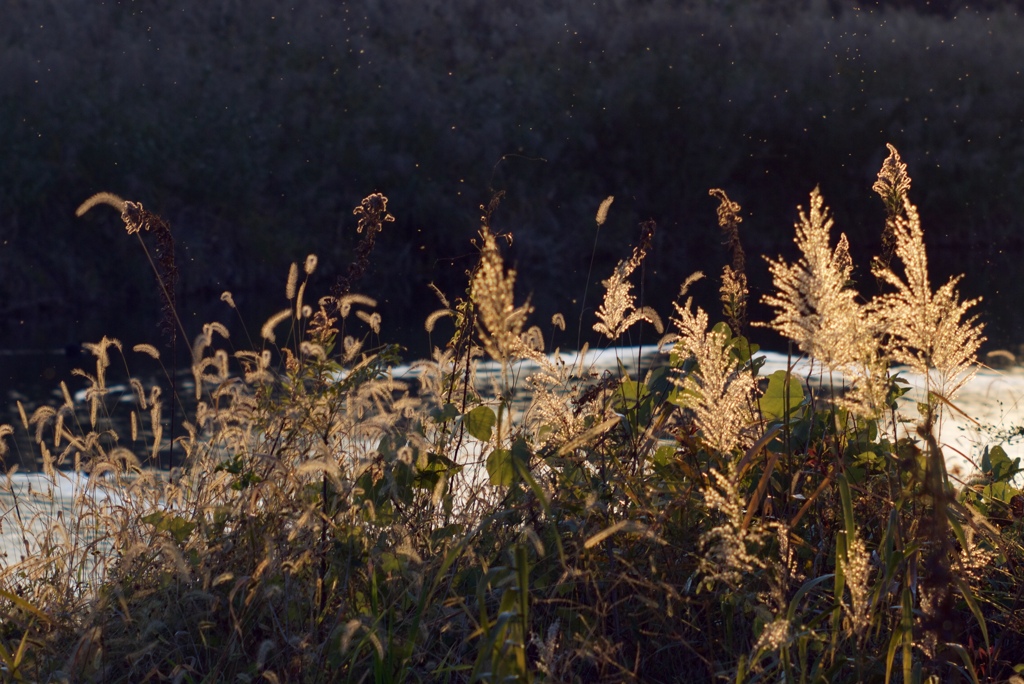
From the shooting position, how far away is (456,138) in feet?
57.4

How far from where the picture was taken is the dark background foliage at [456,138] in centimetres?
1410

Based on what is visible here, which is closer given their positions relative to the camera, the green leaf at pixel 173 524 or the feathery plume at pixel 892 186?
the feathery plume at pixel 892 186

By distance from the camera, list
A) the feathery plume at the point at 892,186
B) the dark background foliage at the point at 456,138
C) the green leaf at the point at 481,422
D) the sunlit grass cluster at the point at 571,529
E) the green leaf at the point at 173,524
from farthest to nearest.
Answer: the dark background foliage at the point at 456,138 → the green leaf at the point at 481,422 → the green leaf at the point at 173,524 → the feathery plume at the point at 892,186 → the sunlit grass cluster at the point at 571,529

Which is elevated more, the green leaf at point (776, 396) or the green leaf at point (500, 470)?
the green leaf at point (776, 396)

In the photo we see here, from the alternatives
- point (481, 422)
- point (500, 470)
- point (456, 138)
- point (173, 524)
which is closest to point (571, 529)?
point (500, 470)

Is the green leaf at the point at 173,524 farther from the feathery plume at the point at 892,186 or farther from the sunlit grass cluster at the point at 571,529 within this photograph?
the feathery plume at the point at 892,186

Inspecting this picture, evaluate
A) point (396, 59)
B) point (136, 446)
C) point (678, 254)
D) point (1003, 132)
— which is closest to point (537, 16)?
point (396, 59)

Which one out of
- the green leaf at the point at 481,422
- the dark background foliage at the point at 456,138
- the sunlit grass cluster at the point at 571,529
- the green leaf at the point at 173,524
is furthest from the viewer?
the dark background foliage at the point at 456,138

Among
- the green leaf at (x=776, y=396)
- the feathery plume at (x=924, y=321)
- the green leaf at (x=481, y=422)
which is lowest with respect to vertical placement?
the green leaf at (x=481, y=422)

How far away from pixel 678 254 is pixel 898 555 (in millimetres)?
14964

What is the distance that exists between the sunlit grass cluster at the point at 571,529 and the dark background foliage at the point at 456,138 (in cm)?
939

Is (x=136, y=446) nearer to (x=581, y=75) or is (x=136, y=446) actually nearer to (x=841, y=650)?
(x=841, y=650)

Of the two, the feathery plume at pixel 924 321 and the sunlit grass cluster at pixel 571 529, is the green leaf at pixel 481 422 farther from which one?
the feathery plume at pixel 924 321

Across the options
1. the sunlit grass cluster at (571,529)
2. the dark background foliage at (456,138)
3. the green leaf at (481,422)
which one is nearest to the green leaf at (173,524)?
the sunlit grass cluster at (571,529)
